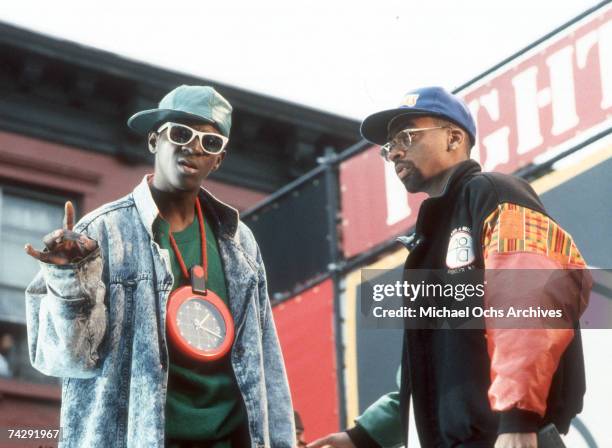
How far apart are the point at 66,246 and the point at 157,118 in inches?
35.7

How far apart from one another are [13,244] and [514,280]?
1448 cm

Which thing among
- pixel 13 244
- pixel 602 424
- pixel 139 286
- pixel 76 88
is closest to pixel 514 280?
pixel 139 286

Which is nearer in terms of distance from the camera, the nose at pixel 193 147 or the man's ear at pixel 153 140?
the nose at pixel 193 147

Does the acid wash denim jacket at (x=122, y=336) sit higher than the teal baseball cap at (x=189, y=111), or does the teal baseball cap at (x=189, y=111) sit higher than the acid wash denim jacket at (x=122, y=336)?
the teal baseball cap at (x=189, y=111)

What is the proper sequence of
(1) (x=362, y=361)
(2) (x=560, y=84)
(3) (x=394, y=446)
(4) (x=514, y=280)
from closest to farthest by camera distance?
1. (4) (x=514, y=280)
2. (3) (x=394, y=446)
3. (2) (x=560, y=84)
4. (1) (x=362, y=361)

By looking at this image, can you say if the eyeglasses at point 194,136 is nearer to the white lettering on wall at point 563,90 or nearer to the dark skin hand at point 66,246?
the dark skin hand at point 66,246

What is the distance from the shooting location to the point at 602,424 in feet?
32.5

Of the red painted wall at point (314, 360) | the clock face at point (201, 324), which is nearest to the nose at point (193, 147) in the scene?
the clock face at point (201, 324)

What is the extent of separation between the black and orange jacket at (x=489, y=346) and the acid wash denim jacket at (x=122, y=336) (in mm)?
610

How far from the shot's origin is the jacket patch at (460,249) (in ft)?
17.8

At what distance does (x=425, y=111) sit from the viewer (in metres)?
5.93

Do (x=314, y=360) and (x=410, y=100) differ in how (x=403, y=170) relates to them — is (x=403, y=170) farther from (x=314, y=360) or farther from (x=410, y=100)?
(x=314, y=360)

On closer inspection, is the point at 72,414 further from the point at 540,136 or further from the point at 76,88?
the point at 76,88

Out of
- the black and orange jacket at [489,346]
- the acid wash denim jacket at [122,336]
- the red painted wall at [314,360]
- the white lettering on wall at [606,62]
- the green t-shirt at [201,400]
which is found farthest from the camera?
the red painted wall at [314,360]
